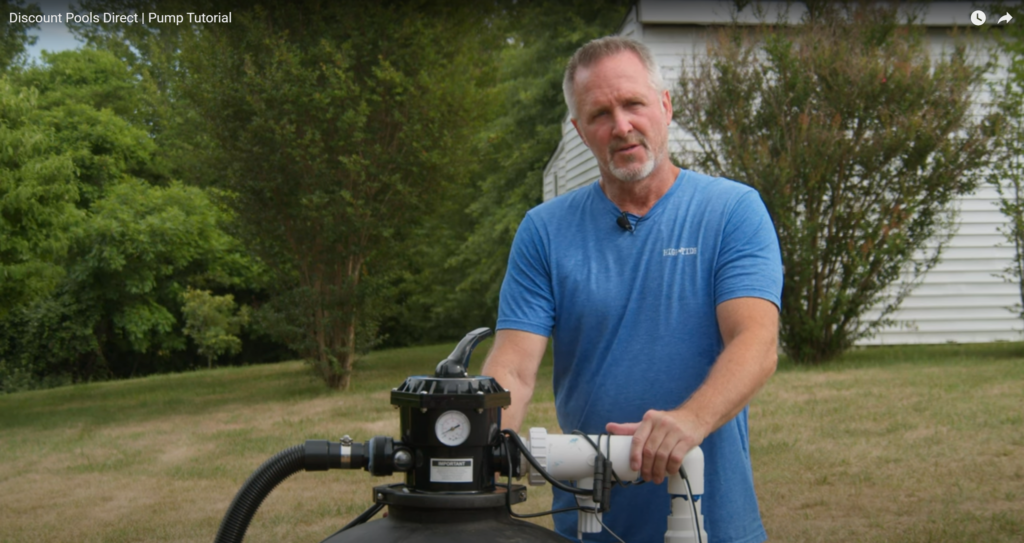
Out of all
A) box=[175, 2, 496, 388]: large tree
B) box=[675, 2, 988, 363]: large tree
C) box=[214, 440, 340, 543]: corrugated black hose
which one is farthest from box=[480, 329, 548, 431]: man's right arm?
box=[175, 2, 496, 388]: large tree

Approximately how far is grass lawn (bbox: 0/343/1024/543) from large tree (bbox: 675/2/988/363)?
1128mm

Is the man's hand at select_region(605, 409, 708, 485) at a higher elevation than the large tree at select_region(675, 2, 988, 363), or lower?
lower

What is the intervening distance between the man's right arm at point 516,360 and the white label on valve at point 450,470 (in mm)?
673

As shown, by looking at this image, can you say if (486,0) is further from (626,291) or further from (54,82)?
(54,82)

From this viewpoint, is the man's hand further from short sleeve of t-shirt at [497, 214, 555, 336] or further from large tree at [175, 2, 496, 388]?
large tree at [175, 2, 496, 388]

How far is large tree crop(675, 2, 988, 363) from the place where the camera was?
1165 cm

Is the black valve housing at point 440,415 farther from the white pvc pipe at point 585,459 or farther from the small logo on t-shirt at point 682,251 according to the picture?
the small logo on t-shirt at point 682,251

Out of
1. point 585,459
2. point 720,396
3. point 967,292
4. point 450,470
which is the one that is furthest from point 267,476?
point 967,292

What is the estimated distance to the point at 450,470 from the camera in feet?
4.98

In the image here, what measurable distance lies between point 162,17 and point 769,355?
13971mm

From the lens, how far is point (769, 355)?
200cm

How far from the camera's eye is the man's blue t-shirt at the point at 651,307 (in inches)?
85.3

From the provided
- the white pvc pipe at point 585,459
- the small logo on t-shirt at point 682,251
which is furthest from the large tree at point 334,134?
the white pvc pipe at point 585,459

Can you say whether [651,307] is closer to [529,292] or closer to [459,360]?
[529,292]
